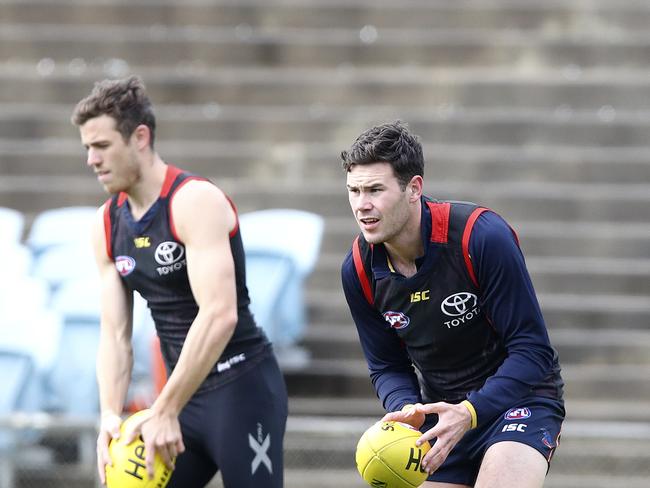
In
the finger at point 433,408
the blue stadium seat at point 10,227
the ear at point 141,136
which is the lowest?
the finger at point 433,408

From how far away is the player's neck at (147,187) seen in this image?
504 cm

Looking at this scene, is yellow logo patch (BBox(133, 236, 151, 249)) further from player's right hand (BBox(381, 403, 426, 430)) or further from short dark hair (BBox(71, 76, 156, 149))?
player's right hand (BBox(381, 403, 426, 430))

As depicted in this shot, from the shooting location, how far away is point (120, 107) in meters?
4.96

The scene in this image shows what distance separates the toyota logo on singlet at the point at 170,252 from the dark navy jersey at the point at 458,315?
75 centimetres

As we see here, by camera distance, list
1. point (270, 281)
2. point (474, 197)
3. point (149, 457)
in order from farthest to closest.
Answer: point (474, 197) → point (270, 281) → point (149, 457)

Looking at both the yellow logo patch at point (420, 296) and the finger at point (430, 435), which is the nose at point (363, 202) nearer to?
the yellow logo patch at point (420, 296)

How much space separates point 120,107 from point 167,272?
2.37 feet

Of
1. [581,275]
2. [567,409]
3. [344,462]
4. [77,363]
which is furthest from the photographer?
[581,275]

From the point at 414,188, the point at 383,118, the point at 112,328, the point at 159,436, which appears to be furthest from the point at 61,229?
the point at 414,188

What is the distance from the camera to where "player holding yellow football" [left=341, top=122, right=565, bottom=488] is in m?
4.34

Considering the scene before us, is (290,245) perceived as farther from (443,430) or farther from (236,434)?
(443,430)

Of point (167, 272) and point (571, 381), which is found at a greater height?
point (167, 272)

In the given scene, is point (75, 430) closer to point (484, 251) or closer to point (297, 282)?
point (297, 282)

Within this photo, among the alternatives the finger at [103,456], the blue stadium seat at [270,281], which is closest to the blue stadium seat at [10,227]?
the blue stadium seat at [270,281]
